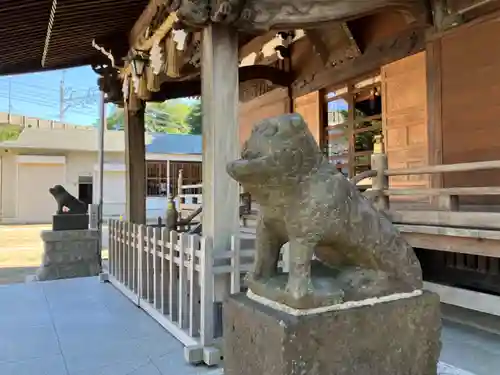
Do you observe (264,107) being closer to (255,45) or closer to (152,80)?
(255,45)

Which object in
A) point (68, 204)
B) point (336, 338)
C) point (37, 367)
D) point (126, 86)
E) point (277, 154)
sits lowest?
point (37, 367)

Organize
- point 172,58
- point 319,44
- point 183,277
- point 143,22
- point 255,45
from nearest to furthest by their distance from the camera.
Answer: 1. point 183,277
2. point 172,58
3. point 143,22
4. point 319,44
5. point 255,45

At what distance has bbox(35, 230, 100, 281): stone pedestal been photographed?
8766mm

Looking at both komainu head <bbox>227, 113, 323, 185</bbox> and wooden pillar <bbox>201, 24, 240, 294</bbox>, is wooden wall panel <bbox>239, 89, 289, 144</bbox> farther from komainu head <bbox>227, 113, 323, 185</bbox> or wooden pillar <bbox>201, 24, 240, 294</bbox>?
komainu head <bbox>227, 113, 323, 185</bbox>

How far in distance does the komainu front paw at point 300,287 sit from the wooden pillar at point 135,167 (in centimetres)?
540

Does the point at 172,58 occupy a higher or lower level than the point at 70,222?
higher

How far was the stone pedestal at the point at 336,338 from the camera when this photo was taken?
190 centimetres

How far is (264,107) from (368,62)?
3109mm

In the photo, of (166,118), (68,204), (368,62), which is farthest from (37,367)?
(166,118)

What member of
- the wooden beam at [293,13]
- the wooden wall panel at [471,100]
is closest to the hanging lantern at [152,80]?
the wooden beam at [293,13]

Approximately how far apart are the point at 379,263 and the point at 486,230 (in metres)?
2.22

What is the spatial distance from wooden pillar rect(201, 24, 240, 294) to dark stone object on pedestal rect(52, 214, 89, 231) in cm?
647

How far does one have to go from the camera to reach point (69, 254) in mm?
9039

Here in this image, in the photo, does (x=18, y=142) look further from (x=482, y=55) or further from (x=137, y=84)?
(x=482, y=55)
